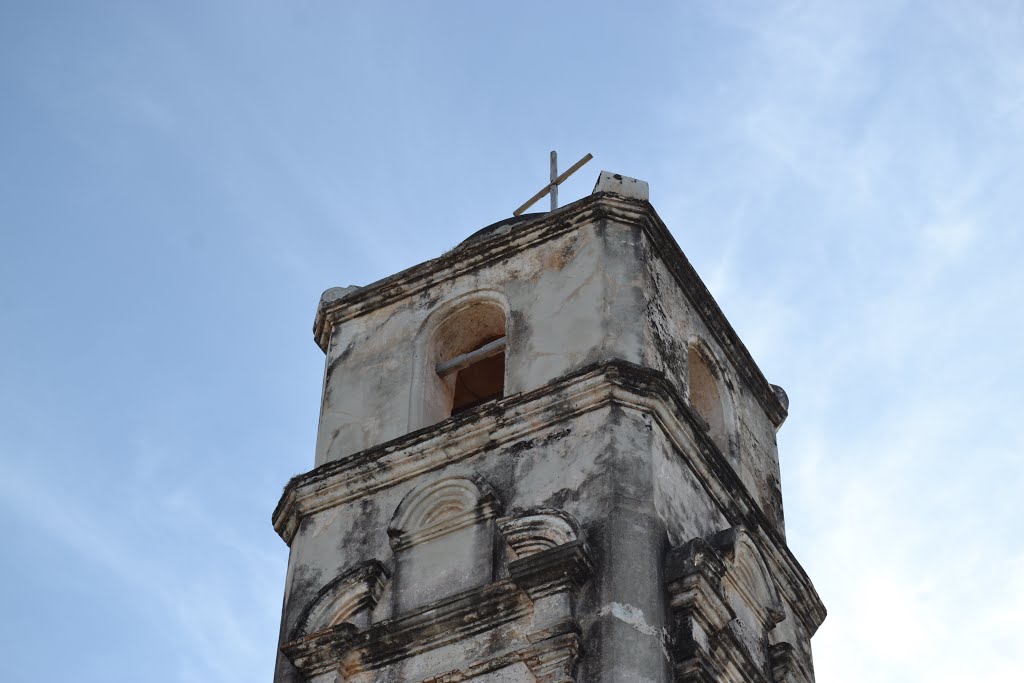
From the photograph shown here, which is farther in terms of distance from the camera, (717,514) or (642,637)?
(717,514)

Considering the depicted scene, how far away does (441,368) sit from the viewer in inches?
669

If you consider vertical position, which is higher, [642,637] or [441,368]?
[441,368]

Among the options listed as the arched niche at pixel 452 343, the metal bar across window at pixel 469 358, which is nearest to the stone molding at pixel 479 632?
the arched niche at pixel 452 343

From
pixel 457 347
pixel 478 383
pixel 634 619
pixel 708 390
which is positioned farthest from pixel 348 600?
pixel 708 390

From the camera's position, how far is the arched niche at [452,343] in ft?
54.9

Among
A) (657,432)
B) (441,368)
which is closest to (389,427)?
(441,368)

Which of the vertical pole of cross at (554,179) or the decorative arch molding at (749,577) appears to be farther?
the vertical pole of cross at (554,179)

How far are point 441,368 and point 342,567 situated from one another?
2442 mm

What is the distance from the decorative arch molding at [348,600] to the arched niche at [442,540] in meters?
0.16

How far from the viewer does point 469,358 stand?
16.9 meters

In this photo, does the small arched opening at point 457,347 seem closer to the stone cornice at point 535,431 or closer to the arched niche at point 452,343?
the arched niche at point 452,343

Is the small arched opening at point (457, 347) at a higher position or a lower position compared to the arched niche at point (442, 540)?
higher

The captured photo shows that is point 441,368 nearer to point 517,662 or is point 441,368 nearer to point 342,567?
point 342,567

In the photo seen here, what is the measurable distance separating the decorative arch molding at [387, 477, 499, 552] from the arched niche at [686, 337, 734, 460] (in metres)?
2.97
